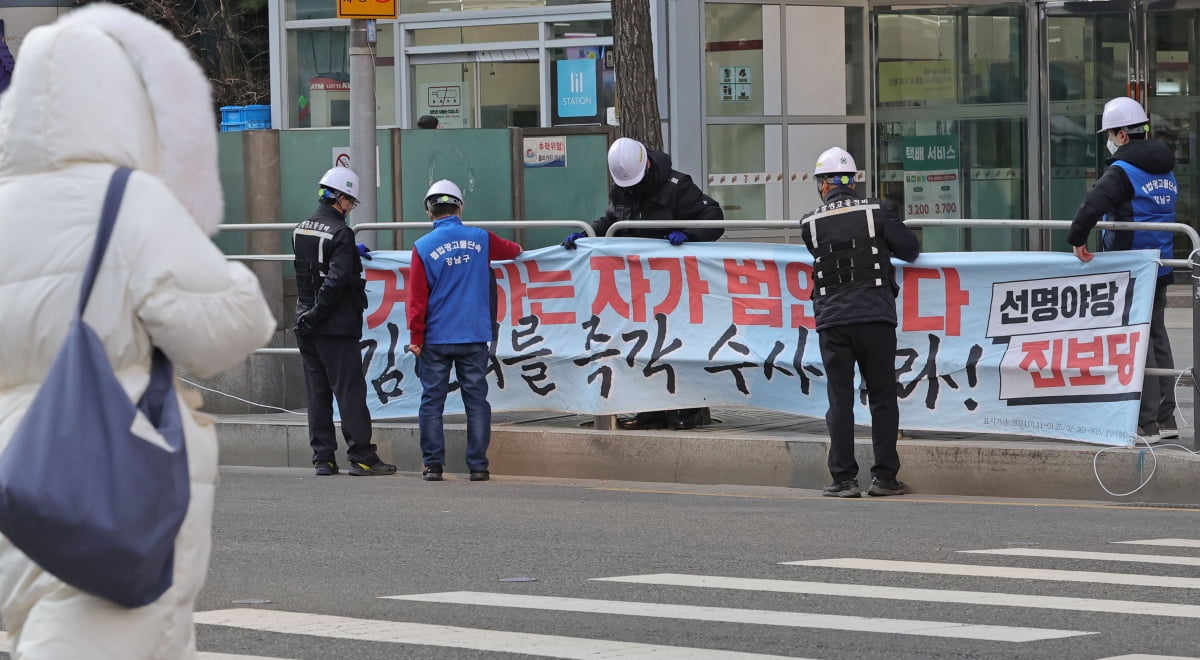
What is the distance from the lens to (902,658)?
570cm

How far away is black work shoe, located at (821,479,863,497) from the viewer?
10.3 meters

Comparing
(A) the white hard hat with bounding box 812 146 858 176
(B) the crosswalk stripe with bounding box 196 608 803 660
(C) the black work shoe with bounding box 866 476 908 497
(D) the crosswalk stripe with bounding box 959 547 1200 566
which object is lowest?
(C) the black work shoe with bounding box 866 476 908 497

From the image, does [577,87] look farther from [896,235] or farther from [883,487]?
[883,487]

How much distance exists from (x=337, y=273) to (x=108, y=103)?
8215mm

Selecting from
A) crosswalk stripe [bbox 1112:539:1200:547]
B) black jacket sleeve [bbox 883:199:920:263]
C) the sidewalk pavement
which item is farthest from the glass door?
crosswalk stripe [bbox 1112:539:1200:547]

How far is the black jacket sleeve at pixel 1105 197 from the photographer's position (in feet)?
34.1

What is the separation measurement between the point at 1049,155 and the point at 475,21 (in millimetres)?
7195

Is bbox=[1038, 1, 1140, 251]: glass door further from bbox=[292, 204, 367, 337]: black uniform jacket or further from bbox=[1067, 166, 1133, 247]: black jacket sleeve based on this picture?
bbox=[292, 204, 367, 337]: black uniform jacket

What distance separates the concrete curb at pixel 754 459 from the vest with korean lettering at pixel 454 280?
0.92 meters

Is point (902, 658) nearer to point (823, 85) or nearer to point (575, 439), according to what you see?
point (575, 439)

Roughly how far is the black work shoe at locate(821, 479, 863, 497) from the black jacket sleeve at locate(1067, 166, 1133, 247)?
6.33 ft

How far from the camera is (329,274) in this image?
1166cm

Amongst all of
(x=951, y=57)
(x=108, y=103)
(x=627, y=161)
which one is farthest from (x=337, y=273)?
(x=951, y=57)

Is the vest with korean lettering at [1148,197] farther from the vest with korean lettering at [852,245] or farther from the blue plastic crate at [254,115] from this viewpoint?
the blue plastic crate at [254,115]
